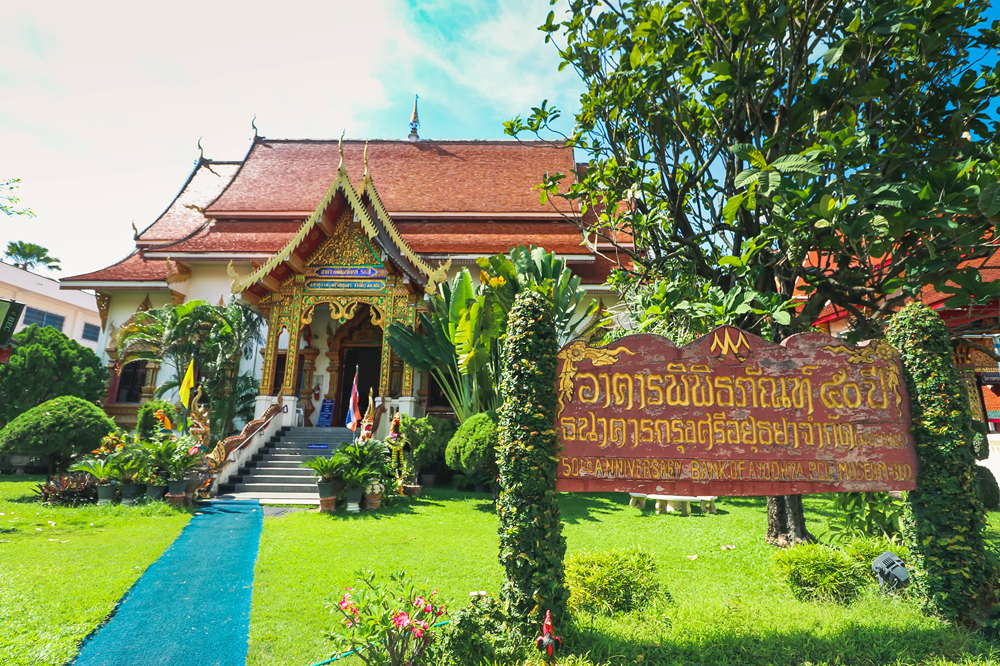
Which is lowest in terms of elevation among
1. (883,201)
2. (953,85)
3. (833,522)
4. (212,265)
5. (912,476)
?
(833,522)

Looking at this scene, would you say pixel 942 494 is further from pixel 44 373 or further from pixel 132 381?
pixel 132 381

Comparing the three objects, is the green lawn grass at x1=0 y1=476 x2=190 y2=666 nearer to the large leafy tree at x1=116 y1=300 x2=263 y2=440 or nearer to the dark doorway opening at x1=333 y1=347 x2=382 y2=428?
the large leafy tree at x1=116 y1=300 x2=263 y2=440

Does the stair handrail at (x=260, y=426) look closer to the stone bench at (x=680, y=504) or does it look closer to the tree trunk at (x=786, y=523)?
the stone bench at (x=680, y=504)

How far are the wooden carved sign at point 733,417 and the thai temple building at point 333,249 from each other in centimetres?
591

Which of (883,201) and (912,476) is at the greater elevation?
(883,201)

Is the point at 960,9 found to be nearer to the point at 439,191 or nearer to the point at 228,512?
the point at 228,512

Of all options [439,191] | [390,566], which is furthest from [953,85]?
[439,191]

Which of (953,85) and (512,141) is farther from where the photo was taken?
(512,141)

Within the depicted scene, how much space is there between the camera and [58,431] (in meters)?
9.48

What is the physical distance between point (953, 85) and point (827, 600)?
212 inches

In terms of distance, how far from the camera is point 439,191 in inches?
730

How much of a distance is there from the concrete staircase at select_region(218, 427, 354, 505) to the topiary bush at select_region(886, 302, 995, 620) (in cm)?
823

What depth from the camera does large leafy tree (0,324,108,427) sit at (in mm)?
12023

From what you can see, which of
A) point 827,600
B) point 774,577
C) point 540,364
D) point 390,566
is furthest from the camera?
point 390,566
